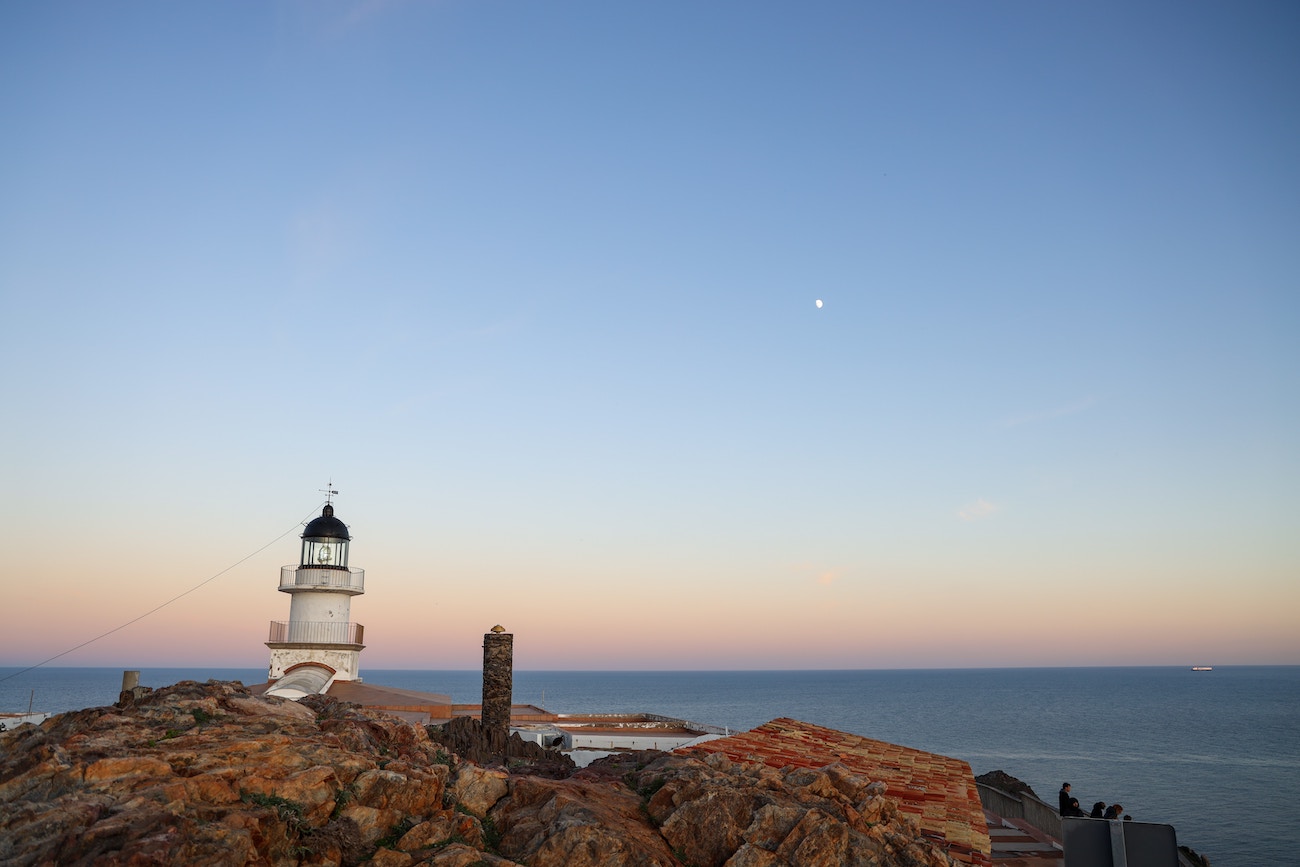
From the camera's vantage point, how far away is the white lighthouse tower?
90.2 feet

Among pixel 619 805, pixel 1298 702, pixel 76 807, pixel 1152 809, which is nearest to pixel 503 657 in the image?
pixel 619 805

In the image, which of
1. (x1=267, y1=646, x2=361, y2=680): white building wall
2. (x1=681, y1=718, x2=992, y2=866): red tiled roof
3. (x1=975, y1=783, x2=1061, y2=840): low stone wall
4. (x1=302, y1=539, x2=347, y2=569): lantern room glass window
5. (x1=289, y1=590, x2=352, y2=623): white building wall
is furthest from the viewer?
(x1=302, y1=539, x2=347, y2=569): lantern room glass window

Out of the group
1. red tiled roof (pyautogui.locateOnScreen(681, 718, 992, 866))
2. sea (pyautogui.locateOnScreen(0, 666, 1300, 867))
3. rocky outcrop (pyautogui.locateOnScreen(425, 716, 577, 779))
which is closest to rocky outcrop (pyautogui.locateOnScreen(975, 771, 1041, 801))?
sea (pyautogui.locateOnScreen(0, 666, 1300, 867))

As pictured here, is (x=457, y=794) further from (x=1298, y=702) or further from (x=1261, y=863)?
(x=1298, y=702)

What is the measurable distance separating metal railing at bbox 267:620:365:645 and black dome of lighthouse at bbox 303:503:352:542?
8.98 feet

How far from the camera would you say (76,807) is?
733cm

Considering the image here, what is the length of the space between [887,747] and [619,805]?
6795mm

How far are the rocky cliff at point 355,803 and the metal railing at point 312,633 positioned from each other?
1684 centimetres

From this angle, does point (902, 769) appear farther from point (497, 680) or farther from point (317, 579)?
point (317, 579)

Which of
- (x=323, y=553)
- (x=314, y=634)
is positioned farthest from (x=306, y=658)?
(x=323, y=553)

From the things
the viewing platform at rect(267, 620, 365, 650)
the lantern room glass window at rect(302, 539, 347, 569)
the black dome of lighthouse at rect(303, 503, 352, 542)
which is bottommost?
the viewing platform at rect(267, 620, 365, 650)

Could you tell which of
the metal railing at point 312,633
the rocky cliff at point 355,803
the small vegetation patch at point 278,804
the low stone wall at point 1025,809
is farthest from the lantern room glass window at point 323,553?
the small vegetation patch at point 278,804

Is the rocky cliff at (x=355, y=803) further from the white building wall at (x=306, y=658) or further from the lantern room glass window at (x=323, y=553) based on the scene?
the lantern room glass window at (x=323, y=553)

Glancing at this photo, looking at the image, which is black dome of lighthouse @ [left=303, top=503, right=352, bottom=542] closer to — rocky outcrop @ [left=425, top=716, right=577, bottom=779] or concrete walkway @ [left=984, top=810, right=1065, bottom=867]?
rocky outcrop @ [left=425, top=716, right=577, bottom=779]
